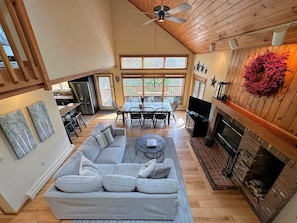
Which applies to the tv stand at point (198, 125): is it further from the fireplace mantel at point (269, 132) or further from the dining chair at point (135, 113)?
the dining chair at point (135, 113)

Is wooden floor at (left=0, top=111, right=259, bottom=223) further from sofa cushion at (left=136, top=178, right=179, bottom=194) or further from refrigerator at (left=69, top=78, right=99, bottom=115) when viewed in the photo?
refrigerator at (left=69, top=78, right=99, bottom=115)

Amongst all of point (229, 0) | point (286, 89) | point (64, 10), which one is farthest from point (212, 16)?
point (64, 10)

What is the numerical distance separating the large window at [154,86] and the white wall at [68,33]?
7.80ft

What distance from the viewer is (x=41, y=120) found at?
9.98 feet

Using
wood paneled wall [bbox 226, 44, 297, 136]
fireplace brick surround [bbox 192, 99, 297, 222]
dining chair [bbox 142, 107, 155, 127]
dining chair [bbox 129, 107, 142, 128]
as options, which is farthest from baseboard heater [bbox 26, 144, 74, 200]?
wood paneled wall [bbox 226, 44, 297, 136]

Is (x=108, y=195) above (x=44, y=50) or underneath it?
underneath

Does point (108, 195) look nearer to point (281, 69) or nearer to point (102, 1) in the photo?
point (281, 69)

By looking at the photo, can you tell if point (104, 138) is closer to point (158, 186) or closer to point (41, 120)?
point (41, 120)

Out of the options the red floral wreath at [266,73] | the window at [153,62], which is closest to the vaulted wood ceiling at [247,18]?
the red floral wreath at [266,73]

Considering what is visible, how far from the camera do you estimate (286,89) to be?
201 cm

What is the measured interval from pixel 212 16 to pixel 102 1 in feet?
13.4

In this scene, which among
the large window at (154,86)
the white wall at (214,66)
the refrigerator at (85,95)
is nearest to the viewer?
the white wall at (214,66)

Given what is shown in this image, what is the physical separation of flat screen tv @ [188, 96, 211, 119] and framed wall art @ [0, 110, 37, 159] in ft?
15.4

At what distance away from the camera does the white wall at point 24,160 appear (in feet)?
7.57
